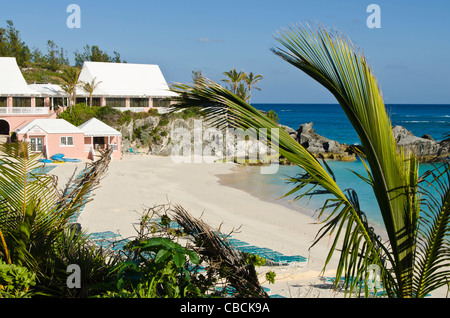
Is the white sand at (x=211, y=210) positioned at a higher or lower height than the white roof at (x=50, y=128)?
lower

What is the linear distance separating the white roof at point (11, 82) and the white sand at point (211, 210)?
13.1 metres

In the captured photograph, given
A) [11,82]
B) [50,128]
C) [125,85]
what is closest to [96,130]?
[50,128]

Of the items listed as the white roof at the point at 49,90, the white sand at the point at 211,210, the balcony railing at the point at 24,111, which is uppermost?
the white roof at the point at 49,90

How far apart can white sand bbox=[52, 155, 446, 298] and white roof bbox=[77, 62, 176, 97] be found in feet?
38.6

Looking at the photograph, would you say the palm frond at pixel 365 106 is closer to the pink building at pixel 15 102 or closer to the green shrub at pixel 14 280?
the green shrub at pixel 14 280

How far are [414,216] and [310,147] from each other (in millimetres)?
44701

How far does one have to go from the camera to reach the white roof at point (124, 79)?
43.2 meters

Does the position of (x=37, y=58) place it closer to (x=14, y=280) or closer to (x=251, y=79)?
(x=251, y=79)

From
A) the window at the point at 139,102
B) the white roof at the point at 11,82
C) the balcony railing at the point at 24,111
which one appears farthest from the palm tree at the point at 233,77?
the white roof at the point at 11,82

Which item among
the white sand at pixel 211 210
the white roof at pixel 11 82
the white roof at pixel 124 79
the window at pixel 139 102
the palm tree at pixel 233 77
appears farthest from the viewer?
the palm tree at pixel 233 77

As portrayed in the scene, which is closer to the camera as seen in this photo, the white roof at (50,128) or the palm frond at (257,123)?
the palm frond at (257,123)

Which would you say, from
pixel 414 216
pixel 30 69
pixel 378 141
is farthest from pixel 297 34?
pixel 30 69

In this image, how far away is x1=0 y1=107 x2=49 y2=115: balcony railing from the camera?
3653 centimetres
